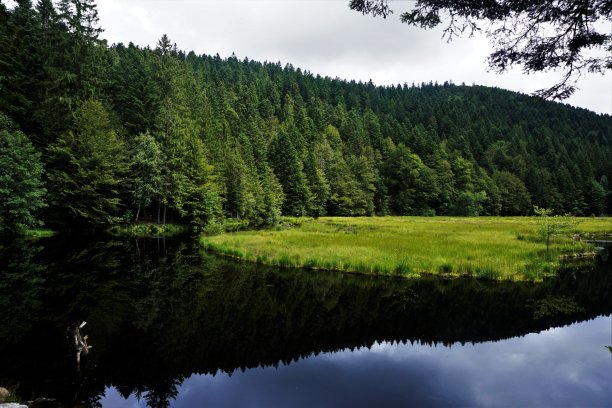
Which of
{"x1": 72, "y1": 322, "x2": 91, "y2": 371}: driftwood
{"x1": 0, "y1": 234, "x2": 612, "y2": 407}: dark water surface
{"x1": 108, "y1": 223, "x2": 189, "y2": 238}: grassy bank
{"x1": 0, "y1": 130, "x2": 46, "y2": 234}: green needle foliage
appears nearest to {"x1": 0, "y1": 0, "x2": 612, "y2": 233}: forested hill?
{"x1": 0, "y1": 130, "x2": 46, "y2": 234}: green needle foliage

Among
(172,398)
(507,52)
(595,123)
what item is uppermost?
(595,123)

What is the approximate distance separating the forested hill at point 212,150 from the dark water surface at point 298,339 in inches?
339

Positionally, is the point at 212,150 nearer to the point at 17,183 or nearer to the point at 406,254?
the point at 17,183

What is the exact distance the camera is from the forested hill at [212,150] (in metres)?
44.0

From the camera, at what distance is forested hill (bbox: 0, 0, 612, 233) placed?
44.0 m

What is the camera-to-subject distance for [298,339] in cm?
1420

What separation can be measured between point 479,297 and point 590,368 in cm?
702

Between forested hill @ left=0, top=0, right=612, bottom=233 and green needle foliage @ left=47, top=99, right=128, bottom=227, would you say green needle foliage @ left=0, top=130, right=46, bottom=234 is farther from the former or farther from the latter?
green needle foliage @ left=47, top=99, right=128, bottom=227

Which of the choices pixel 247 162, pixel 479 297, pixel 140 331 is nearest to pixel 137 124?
pixel 247 162

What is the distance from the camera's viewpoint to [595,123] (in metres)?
197

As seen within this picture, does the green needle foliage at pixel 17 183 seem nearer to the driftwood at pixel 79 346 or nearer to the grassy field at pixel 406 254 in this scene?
the grassy field at pixel 406 254

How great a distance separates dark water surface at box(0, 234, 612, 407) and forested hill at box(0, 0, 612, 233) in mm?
8608

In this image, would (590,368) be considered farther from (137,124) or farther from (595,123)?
(595,123)

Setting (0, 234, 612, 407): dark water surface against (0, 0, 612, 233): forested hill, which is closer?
(0, 234, 612, 407): dark water surface
